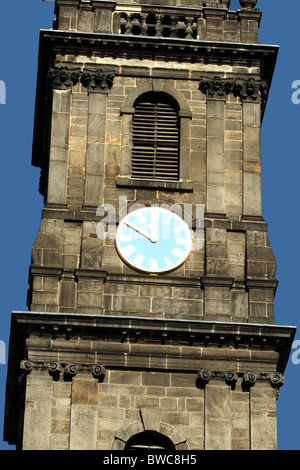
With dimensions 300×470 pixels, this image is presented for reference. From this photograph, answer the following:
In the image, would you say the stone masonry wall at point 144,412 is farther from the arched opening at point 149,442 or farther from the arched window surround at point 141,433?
the arched opening at point 149,442

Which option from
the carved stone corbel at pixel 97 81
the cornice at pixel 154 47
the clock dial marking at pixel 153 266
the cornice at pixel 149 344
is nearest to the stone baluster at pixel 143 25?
→ the cornice at pixel 154 47

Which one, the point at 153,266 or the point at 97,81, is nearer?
the point at 153,266

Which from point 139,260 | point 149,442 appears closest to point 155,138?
point 139,260

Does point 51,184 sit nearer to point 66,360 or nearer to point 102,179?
point 102,179

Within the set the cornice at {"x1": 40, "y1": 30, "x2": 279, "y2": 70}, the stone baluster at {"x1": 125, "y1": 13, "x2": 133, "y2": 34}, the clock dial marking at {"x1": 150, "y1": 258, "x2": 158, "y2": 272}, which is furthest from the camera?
the stone baluster at {"x1": 125, "y1": 13, "x2": 133, "y2": 34}

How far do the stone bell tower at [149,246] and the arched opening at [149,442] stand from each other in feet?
0.12

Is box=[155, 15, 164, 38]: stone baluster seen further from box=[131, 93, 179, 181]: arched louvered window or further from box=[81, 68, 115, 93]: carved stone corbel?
box=[81, 68, 115, 93]: carved stone corbel

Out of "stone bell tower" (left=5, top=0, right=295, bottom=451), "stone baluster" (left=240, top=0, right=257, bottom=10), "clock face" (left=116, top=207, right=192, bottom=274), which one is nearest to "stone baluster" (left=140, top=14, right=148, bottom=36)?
"stone bell tower" (left=5, top=0, right=295, bottom=451)

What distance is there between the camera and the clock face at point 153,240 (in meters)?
60.9

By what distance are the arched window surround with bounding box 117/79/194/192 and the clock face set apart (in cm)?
91

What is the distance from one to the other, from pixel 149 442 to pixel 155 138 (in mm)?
9831

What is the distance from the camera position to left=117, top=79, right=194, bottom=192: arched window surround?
6222 centimetres

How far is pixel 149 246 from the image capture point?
61.2 m

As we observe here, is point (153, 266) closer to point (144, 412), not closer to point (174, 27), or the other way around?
point (144, 412)
